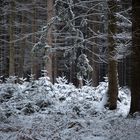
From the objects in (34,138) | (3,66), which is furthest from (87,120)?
Answer: (3,66)

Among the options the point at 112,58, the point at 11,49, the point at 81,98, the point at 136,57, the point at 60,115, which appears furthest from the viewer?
the point at 11,49

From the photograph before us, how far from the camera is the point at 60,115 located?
14.5 metres

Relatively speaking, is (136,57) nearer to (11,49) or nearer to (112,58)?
(112,58)

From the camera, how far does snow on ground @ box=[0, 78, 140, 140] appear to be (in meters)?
10.6

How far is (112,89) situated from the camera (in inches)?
635

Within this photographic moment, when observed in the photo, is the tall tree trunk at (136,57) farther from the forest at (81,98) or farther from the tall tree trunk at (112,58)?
the tall tree trunk at (112,58)

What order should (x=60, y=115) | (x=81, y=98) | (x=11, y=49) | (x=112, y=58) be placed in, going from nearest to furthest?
(x=60, y=115) → (x=112, y=58) → (x=81, y=98) → (x=11, y=49)

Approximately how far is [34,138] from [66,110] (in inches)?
203

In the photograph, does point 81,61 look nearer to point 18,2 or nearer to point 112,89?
point 112,89

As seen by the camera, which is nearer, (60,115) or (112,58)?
(60,115)

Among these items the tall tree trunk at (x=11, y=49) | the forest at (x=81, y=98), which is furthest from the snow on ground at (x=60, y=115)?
the tall tree trunk at (x=11, y=49)

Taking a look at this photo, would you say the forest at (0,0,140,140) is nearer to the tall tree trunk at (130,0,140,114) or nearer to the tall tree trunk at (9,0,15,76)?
the tall tree trunk at (130,0,140,114)

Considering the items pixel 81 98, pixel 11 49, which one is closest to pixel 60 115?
pixel 81 98

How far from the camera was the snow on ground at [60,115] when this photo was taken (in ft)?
34.7
